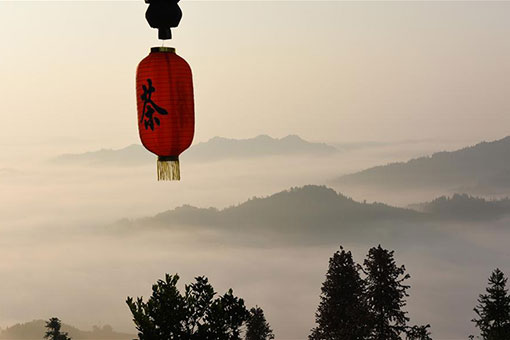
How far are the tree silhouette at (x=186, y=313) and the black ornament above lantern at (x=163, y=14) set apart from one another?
35.6 ft

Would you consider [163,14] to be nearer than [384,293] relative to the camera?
Yes

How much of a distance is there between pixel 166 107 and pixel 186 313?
9743mm

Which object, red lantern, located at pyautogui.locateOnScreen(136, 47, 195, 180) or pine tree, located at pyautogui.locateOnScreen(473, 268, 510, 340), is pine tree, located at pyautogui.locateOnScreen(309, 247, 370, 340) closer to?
pine tree, located at pyautogui.locateOnScreen(473, 268, 510, 340)

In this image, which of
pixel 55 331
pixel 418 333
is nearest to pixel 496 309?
pixel 418 333

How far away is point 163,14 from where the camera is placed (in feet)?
92.6

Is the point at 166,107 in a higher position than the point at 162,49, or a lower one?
lower

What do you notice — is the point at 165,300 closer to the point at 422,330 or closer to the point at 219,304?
the point at 219,304

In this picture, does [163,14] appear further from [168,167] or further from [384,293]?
[384,293]

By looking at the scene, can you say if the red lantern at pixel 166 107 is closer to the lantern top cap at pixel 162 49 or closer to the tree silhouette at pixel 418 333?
the lantern top cap at pixel 162 49

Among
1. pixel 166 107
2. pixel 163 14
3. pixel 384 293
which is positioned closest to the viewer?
pixel 163 14

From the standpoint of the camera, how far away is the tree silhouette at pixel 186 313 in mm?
35469

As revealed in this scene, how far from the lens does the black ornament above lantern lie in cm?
2825

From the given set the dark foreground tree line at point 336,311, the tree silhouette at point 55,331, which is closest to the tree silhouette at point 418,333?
the dark foreground tree line at point 336,311

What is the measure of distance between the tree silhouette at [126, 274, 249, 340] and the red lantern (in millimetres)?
7914
